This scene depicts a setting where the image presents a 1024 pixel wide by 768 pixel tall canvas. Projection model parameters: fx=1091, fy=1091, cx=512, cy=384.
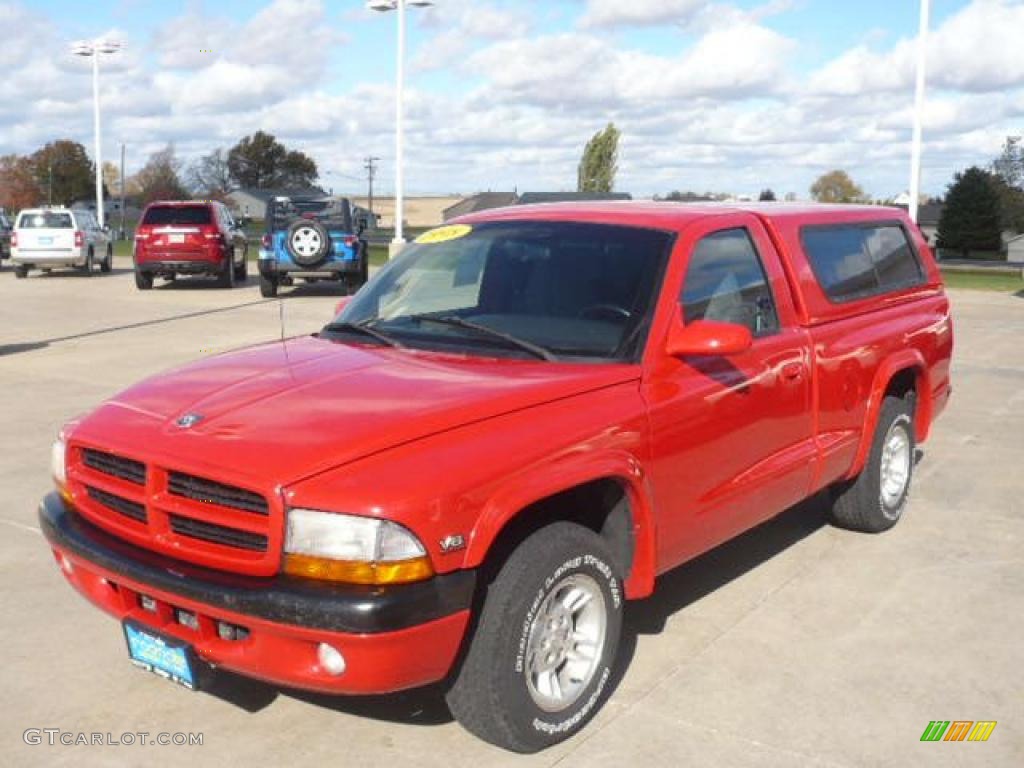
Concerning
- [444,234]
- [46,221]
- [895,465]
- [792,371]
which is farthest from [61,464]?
[46,221]

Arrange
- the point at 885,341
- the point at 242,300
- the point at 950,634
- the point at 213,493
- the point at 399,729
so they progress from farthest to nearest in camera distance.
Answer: the point at 242,300 → the point at 885,341 → the point at 950,634 → the point at 399,729 → the point at 213,493

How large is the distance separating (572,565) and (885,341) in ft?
8.99

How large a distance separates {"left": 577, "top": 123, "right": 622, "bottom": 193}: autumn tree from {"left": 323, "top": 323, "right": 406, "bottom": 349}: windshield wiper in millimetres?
85107

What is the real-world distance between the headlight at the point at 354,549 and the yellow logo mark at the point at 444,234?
2.12m

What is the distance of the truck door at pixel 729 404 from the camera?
3881mm

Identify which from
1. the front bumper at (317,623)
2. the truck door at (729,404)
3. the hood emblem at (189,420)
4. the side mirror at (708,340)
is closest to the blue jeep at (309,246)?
the truck door at (729,404)

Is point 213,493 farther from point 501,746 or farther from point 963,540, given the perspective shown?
point 963,540

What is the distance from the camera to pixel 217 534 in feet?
10.4

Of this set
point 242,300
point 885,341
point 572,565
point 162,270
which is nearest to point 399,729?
point 572,565

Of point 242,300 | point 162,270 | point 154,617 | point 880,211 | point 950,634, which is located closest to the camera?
point 154,617

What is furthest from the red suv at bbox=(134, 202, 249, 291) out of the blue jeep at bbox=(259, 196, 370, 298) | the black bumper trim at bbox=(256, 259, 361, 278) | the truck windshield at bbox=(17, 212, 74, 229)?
the truck windshield at bbox=(17, 212, 74, 229)

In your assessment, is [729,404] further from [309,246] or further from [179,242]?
[179,242]

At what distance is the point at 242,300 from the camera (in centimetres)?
1995

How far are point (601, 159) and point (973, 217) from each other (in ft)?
95.4
